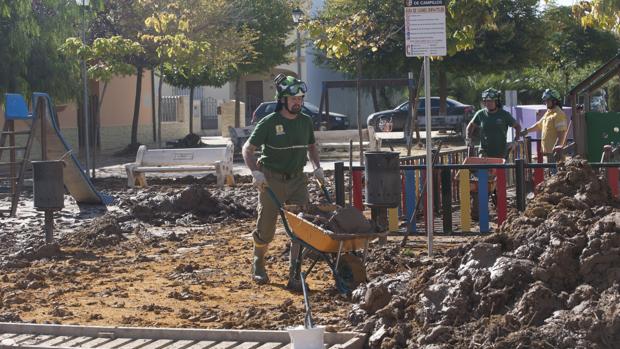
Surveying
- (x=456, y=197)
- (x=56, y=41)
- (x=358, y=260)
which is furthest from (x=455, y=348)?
(x=56, y=41)

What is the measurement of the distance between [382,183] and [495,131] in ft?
12.9

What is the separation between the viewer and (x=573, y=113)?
16.0 meters

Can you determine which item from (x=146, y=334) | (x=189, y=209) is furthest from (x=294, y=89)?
(x=189, y=209)

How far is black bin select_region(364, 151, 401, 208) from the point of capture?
1104 centimetres

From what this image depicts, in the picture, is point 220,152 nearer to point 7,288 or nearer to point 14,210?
point 14,210

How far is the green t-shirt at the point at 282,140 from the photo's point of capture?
392 inches

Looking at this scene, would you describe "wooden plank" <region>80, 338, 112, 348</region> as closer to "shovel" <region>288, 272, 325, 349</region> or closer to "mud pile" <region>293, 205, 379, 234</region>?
"shovel" <region>288, 272, 325, 349</region>

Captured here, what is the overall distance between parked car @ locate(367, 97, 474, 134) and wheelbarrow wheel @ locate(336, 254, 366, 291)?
27224mm

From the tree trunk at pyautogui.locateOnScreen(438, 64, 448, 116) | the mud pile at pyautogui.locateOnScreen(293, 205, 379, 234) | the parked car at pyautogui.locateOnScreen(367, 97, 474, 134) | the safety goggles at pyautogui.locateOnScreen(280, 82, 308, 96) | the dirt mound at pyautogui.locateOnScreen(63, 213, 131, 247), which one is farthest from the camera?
the tree trunk at pyautogui.locateOnScreen(438, 64, 448, 116)

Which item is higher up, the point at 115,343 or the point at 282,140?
the point at 282,140

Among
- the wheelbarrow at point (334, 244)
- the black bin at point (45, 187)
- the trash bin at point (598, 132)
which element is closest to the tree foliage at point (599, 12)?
the trash bin at point (598, 132)

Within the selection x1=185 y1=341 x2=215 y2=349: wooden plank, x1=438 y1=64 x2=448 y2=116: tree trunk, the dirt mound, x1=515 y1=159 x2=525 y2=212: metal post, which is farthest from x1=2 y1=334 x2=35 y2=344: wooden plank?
x1=438 y1=64 x2=448 y2=116: tree trunk

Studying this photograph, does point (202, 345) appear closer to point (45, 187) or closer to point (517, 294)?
point (517, 294)

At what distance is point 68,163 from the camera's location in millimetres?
18172
